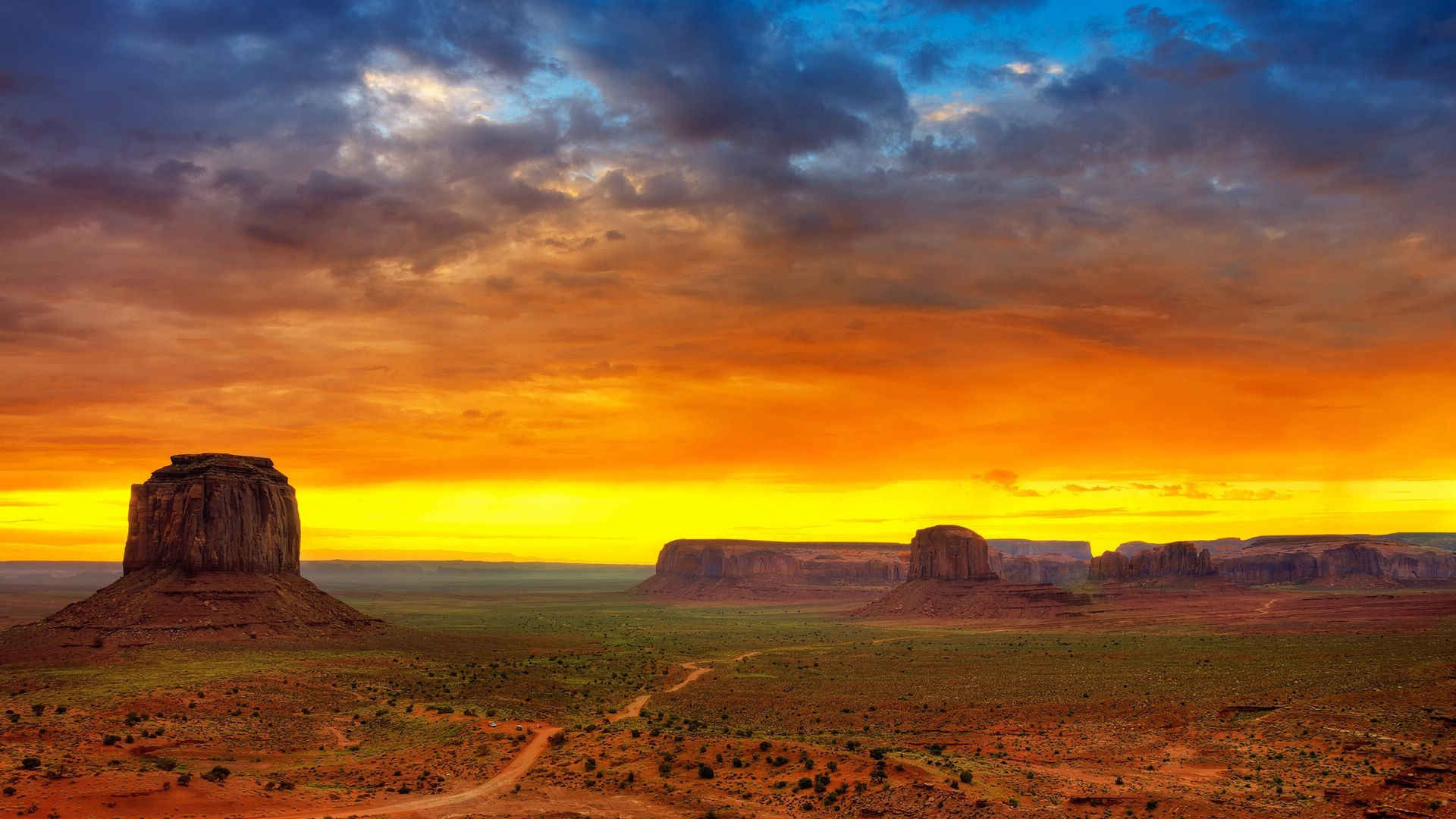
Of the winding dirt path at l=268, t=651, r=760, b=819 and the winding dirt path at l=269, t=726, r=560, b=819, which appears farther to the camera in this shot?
the winding dirt path at l=268, t=651, r=760, b=819

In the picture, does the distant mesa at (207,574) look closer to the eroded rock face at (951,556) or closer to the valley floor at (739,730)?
the valley floor at (739,730)

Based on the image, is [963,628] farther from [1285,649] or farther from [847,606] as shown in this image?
[847,606]

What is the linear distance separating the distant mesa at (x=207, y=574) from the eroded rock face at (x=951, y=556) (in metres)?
95.4

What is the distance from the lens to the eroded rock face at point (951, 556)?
15788 centimetres

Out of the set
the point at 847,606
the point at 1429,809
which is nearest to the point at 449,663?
the point at 1429,809

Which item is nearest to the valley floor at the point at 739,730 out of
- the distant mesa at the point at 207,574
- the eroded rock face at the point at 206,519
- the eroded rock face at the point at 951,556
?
the distant mesa at the point at 207,574

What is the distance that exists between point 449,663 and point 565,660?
35.5 ft

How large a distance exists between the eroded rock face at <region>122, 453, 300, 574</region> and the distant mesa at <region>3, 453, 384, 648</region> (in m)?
0.09

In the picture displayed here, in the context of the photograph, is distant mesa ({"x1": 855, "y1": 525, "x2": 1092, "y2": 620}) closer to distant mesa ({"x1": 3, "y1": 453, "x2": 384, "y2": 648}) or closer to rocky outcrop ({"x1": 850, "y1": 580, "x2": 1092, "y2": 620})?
rocky outcrop ({"x1": 850, "y1": 580, "x2": 1092, "y2": 620})

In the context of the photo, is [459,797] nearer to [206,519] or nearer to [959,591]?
[206,519]

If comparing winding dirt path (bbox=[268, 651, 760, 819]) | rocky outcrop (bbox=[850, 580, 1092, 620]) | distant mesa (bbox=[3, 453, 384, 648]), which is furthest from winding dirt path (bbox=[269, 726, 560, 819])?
rocky outcrop (bbox=[850, 580, 1092, 620])

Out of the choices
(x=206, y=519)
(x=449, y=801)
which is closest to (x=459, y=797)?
(x=449, y=801)

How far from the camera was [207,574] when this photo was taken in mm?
87438

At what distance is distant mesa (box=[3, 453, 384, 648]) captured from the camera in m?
79.1
